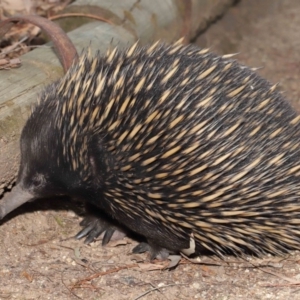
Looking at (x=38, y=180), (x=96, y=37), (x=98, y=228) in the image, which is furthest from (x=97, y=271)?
(x=96, y=37)

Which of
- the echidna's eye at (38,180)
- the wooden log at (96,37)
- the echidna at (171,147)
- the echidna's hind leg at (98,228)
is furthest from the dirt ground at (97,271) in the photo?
the echidna's eye at (38,180)

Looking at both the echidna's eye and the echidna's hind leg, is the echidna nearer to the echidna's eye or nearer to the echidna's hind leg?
the echidna's eye

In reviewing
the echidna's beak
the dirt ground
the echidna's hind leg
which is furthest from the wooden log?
the echidna's hind leg

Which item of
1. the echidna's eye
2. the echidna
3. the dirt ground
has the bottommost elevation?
the dirt ground

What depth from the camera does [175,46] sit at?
3.45 m

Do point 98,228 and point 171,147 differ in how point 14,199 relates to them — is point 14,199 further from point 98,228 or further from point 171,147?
point 171,147

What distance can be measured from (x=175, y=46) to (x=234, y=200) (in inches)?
34.9

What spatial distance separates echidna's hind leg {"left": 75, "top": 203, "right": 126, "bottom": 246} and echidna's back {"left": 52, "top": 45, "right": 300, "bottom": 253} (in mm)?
452

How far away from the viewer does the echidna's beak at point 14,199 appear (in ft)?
11.2

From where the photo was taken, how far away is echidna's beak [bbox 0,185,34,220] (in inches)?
134

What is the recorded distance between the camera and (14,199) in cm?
343

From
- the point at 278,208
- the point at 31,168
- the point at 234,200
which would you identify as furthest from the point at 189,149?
the point at 31,168

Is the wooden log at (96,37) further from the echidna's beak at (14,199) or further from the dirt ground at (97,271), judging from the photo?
the dirt ground at (97,271)

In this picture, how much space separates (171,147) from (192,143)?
102mm
